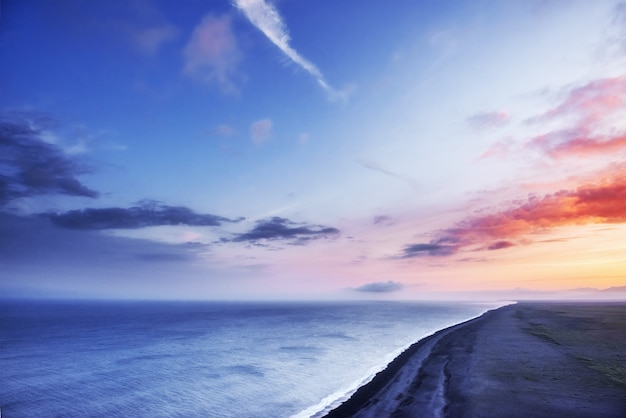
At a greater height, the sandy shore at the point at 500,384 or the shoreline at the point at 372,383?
the sandy shore at the point at 500,384

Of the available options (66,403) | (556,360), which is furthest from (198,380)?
(556,360)

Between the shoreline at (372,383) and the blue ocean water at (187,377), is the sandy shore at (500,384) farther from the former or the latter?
the blue ocean water at (187,377)

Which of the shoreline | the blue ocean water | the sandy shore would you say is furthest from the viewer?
the blue ocean water

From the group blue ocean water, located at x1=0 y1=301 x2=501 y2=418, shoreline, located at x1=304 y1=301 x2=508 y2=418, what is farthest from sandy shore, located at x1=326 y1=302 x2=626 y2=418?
blue ocean water, located at x1=0 y1=301 x2=501 y2=418

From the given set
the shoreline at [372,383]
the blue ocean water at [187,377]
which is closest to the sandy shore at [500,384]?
the shoreline at [372,383]

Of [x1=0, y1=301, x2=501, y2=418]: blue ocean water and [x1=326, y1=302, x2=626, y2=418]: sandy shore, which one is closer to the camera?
[x1=326, y1=302, x2=626, y2=418]: sandy shore

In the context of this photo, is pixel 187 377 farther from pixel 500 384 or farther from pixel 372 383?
pixel 500 384

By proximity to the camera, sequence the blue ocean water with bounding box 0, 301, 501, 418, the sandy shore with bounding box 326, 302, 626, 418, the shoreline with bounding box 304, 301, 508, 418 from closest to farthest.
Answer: the sandy shore with bounding box 326, 302, 626, 418
the shoreline with bounding box 304, 301, 508, 418
the blue ocean water with bounding box 0, 301, 501, 418

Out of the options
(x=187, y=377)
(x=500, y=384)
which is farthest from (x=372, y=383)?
(x=187, y=377)

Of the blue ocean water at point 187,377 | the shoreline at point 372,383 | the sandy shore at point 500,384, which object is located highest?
the sandy shore at point 500,384

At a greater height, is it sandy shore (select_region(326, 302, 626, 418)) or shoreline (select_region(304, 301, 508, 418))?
sandy shore (select_region(326, 302, 626, 418))

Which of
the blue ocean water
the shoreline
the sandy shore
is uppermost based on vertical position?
the sandy shore

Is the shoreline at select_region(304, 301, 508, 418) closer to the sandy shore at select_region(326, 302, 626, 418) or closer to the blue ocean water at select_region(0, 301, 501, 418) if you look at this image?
the sandy shore at select_region(326, 302, 626, 418)

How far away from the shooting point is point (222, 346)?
51.9 meters
